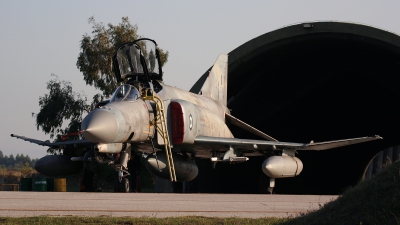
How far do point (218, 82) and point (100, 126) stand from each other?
1044 cm

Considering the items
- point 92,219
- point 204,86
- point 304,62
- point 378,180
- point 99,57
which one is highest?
point 99,57

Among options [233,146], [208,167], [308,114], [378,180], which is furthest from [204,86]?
[378,180]

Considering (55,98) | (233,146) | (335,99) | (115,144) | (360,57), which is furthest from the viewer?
(55,98)

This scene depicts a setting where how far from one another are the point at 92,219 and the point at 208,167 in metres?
20.4

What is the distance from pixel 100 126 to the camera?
13.5 meters

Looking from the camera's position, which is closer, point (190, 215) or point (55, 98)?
point (190, 215)

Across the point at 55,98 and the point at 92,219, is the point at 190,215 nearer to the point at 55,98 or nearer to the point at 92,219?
the point at 92,219

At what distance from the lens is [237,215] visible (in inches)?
342

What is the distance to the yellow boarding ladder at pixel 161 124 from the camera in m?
16.1

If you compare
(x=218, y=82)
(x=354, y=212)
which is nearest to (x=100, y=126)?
(x=354, y=212)

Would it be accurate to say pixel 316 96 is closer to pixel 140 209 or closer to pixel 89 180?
pixel 89 180

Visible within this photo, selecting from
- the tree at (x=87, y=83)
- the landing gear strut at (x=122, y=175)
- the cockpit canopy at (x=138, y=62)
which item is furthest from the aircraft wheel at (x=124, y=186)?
the tree at (x=87, y=83)

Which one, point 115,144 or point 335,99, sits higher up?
point 335,99

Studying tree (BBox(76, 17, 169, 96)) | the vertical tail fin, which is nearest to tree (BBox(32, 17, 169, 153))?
tree (BBox(76, 17, 169, 96))
